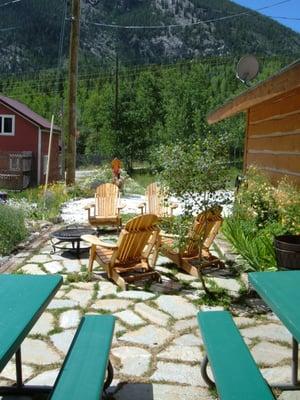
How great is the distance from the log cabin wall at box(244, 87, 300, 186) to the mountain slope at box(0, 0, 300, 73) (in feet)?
248

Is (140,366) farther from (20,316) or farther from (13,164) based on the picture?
(13,164)

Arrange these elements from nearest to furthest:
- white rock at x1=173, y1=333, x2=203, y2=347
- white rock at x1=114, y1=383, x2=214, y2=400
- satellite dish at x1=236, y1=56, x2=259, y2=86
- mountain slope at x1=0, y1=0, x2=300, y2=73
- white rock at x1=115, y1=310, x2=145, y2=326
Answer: white rock at x1=114, y1=383, x2=214, y2=400
white rock at x1=173, y1=333, x2=203, y2=347
white rock at x1=115, y1=310, x2=145, y2=326
satellite dish at x1=236, y1=56, x2=259, y2=86
mountain slope at x1=0, y1=0, x2=300, y2=73

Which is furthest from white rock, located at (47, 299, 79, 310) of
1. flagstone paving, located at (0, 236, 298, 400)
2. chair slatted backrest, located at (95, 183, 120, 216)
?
chair slatted backrest, located at (95, 183, 120, 216)

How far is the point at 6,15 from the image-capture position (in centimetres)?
10012

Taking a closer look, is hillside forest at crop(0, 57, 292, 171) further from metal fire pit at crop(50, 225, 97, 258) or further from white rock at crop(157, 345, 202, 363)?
white rock at crop(157, 345, 202, 363)

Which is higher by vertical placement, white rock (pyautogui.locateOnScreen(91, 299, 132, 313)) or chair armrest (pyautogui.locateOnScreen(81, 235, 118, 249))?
chair armrest (pyautogui.locateOnScreen(81, 235, 118, 249))

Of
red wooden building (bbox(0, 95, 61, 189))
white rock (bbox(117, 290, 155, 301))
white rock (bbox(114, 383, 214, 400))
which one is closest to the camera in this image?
white rock (bbox(114, 383, 214, 400))

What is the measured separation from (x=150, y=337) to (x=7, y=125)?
25.9 meters

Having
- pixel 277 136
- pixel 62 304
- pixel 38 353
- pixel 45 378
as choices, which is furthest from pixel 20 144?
pixel 45 378

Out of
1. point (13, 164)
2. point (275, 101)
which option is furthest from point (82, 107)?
point (275, 101)

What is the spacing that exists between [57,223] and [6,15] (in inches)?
4048

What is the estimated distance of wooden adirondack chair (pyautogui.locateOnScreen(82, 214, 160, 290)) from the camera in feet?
16.9

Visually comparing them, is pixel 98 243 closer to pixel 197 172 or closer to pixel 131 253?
pixel 131 253

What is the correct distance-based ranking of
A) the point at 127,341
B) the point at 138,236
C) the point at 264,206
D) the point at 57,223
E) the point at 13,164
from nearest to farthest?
the point at 127,341 → the point at 138,236 → the point at 264,206 → the point at 57,223 → the point at 13,164
